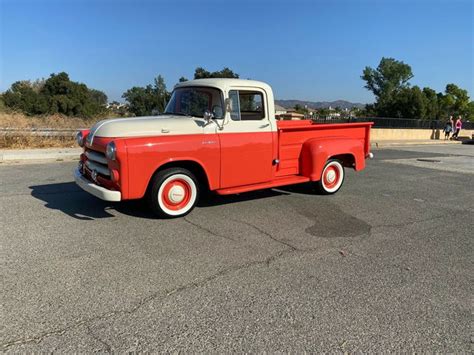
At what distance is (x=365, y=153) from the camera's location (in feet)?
26.2

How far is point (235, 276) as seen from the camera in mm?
3727

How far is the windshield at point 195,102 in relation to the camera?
5848 mm

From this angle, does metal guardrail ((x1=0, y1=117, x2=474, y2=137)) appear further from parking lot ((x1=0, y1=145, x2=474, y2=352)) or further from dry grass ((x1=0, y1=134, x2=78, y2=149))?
parking lot ((x1=0, y1=145, x2=474, y2=352))

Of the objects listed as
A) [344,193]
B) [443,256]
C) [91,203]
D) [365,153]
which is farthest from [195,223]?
[365,153]

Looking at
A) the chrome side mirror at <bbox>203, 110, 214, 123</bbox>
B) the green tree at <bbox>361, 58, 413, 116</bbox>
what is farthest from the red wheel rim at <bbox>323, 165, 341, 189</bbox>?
the green tree at <bbox>361, 58, 413, 116</bbox>

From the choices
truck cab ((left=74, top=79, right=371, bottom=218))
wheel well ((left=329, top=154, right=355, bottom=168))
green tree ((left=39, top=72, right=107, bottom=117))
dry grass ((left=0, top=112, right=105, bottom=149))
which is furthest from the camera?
green tree ((left=39, top=72, right=107, bottom=117))

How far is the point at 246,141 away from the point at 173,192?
4.59 feet

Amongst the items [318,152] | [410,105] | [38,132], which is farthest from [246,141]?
[410,105]

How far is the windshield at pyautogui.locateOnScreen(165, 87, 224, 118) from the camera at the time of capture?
585 centimetres

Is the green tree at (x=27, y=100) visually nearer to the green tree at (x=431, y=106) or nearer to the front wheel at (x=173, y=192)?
the front wheel at (x=173, y=192)

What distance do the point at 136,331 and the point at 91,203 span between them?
390cm

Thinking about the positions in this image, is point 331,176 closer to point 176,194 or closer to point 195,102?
point 195,102

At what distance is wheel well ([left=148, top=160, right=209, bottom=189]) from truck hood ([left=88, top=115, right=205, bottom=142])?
0.43 m

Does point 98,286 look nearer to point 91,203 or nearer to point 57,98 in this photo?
point 91,203
